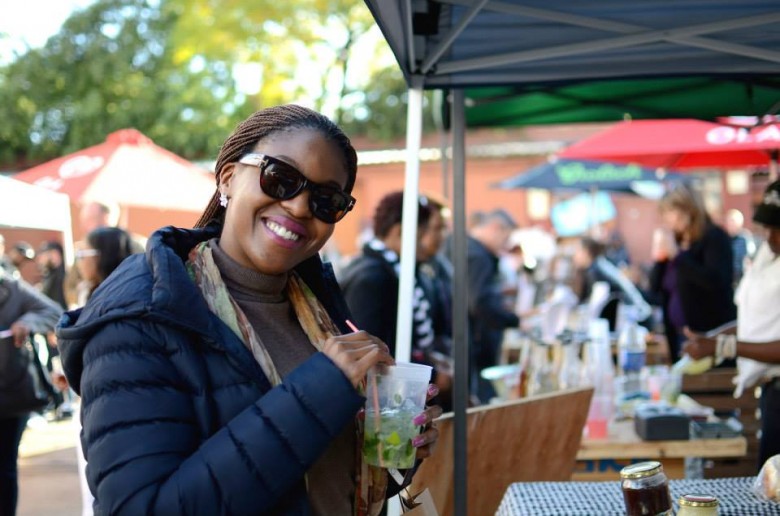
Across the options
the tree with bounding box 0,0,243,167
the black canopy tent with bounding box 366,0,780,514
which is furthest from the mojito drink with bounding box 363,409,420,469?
the tree with bounding box 0,0,243,167

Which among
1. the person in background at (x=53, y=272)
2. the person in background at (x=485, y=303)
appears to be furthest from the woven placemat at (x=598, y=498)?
the person in background at (x=53, y=272)

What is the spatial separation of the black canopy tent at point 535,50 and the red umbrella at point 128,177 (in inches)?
204

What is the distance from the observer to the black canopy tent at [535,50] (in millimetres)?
3176

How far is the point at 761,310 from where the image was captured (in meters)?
4.04

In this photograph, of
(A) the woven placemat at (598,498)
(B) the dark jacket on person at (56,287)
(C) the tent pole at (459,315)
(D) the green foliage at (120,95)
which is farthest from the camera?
(D) the green foliage at (120,95)

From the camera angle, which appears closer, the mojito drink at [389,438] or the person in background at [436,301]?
the mojito drink at [389,438]

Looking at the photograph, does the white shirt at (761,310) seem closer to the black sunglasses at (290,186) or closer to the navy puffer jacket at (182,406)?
the black sunglasses at (290,186)

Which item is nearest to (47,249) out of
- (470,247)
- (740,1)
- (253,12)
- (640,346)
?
(253,12)

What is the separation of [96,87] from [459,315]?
87.8 feet

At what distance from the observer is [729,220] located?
14.6 m

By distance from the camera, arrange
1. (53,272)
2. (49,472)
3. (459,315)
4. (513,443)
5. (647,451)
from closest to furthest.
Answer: (513,443) → (459,315) → (647,451) → (49,472) → (53,272)

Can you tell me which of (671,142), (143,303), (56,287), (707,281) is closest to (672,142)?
(671,142)

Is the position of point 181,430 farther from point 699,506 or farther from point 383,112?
point 383,112

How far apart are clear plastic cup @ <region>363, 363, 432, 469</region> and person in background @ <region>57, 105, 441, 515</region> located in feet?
0.14
